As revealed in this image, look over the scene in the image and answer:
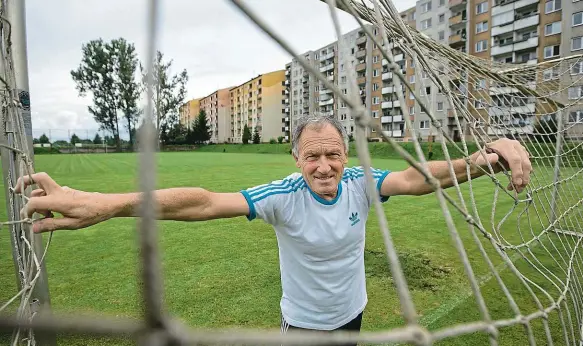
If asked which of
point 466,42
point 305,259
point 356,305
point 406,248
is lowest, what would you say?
point 406,248

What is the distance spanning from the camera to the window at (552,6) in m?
26.0

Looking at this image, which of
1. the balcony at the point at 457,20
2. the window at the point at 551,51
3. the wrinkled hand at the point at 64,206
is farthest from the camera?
the balcony at the point at 457,20

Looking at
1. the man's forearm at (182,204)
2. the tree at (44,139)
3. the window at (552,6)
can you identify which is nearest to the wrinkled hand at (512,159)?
the man's forearm at (182,204)

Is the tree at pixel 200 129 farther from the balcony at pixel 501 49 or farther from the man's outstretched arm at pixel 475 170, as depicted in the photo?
the man's outstretched arm at pixel 475 170

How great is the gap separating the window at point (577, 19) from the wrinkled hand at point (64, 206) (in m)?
31.1

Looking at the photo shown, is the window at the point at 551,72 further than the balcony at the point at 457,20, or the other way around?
the balcony at the point at 457,20

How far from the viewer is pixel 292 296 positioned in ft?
5.31

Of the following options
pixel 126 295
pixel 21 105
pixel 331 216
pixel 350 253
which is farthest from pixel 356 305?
pixel 126 295

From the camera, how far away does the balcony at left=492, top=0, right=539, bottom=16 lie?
92.6 feet

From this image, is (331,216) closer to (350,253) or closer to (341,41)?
(350,253)

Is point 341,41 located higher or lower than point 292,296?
higher

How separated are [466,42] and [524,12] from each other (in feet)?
15.6

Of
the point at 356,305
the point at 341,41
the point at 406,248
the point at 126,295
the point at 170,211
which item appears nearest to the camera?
the point at 341,41

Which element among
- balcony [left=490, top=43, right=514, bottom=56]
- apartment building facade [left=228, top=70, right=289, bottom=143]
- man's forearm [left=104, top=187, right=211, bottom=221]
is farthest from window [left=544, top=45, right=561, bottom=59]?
apartment building facade [left=228, top=70, right=289, bottom=143]
